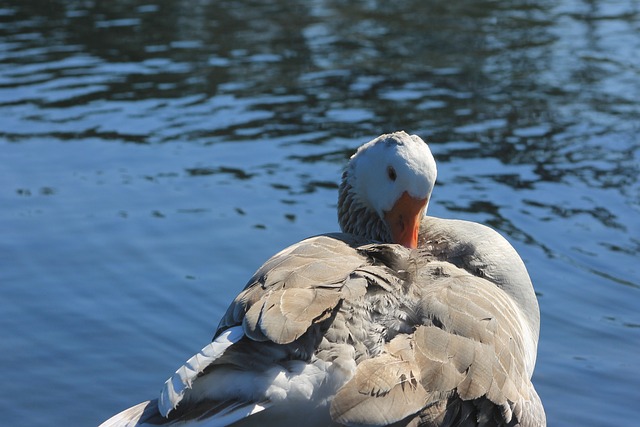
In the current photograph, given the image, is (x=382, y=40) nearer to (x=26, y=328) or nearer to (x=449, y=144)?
(x=449, y=144)

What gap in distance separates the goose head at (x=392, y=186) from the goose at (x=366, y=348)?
0.31m

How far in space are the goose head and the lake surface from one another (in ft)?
4.34

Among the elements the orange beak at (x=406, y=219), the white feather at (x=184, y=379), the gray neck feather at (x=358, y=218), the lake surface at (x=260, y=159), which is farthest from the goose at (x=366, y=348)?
the lake surface at (x=260, y=159)

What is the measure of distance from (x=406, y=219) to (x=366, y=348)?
1368 millimetres

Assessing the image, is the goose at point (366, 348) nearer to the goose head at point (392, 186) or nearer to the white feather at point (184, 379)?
the white feather at point (184, 379)

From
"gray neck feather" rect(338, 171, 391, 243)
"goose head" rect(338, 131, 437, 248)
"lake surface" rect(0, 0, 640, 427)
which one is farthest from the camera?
"lake surface" rect(0, 0, 640, 427)

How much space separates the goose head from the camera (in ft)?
16.9

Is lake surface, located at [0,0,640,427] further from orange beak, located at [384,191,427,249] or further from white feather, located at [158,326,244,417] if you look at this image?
white feather, located at [158,326,244,417]

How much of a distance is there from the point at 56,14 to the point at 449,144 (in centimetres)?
719

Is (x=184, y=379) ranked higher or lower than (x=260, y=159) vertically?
higher

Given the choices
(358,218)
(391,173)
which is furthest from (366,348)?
(358,218)

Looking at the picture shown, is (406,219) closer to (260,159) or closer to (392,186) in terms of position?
(392,186)

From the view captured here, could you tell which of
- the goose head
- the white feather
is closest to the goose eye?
the goose head

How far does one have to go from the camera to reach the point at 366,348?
13.1 ft
